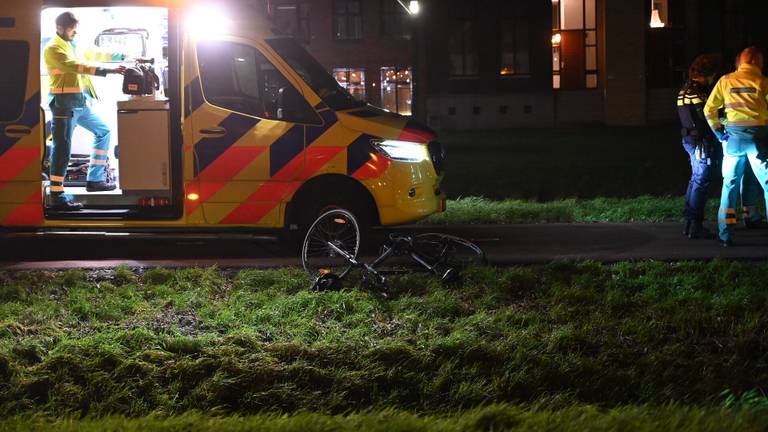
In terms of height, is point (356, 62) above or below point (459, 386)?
above

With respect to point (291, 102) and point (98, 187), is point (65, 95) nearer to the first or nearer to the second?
point (98, 187)

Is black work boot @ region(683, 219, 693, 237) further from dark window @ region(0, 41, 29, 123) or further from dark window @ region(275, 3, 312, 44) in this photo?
dark window @ region(275, 3, 312, 44)

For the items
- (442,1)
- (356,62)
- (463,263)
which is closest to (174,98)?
(463,263)

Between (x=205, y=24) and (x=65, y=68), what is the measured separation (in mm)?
1630

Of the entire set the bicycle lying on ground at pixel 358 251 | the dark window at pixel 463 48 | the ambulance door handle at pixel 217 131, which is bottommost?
the bicycle lying on ground at pixel 358 251

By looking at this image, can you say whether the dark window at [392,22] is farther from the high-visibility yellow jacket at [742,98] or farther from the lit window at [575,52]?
the high-visibility yellow jacket at [742,98]

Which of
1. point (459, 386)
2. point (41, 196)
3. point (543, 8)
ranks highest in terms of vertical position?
point (543, 8)

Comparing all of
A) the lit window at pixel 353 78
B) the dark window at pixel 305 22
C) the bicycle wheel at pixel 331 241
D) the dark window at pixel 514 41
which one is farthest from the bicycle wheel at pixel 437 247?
the lit window at pixel 353 78

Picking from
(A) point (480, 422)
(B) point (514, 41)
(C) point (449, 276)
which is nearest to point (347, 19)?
(B) point (514, 41)

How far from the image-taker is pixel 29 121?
11055 millimetres

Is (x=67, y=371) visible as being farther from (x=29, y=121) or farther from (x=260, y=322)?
(x=29, y=121)

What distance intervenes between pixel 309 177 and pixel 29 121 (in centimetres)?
301

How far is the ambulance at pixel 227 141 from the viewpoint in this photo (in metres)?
10.5

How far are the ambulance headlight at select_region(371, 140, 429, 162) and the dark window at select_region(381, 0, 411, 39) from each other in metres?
44.0
